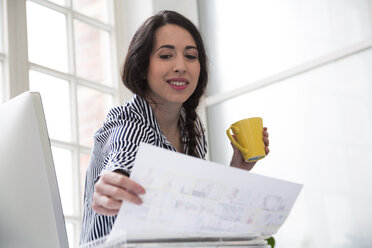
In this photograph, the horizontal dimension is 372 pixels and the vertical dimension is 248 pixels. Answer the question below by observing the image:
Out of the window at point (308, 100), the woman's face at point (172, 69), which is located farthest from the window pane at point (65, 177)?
the woman's face at point (172, 69)

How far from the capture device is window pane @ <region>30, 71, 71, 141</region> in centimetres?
233

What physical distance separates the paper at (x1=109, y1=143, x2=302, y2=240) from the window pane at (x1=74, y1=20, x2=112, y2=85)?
1.97m

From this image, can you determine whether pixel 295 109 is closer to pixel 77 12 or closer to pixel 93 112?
pixel 93 112

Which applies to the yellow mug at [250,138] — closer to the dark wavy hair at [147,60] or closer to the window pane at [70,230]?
the dark wavy hair at [147,60]

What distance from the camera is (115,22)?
9.31ft

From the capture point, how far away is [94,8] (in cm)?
276

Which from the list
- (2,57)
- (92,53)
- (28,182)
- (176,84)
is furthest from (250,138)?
(92,53)

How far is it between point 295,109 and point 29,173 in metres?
1.65

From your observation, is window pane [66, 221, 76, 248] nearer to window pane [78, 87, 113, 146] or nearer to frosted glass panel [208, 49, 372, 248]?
window pane [78, 87, 113, 146]

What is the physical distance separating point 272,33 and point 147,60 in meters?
1.34

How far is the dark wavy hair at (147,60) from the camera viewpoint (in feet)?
4.24

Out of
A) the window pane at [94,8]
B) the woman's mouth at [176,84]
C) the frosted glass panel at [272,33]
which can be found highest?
the window pane at [94,8]

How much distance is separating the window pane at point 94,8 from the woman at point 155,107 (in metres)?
1.41

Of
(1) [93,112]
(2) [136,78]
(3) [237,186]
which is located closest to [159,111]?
(2) [136,78]
